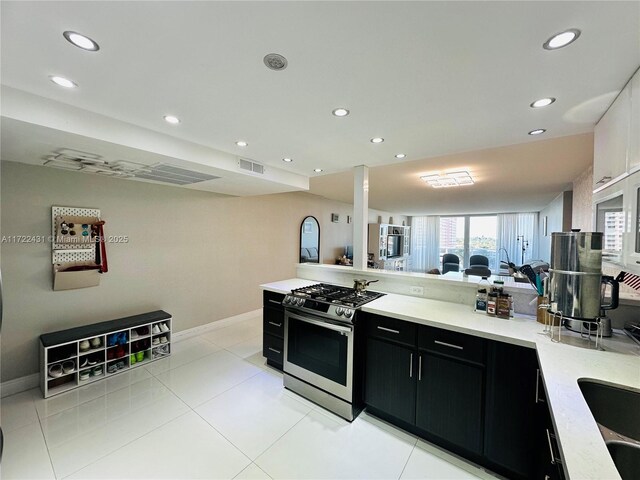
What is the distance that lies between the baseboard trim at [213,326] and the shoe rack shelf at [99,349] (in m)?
0.45

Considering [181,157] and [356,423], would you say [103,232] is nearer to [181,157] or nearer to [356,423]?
[181,157]

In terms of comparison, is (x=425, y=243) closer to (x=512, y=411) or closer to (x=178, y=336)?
(x=178, y=336)

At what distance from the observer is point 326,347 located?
2.21 m

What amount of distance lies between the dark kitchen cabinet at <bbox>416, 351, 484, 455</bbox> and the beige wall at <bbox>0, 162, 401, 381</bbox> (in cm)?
331

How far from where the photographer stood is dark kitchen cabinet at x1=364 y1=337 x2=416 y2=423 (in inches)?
73.9

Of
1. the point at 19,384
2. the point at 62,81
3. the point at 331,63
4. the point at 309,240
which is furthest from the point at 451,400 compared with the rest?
the point at 309,240

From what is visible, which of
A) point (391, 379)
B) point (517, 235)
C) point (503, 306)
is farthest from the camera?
point (517, 235)

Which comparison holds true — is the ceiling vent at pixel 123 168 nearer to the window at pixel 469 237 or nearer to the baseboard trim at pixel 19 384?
the baseboard trim at pixel 19 384

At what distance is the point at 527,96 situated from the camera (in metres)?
1.50

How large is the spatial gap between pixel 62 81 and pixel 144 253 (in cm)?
Answer: 227

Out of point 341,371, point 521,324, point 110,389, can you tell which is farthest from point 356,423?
point 110,389

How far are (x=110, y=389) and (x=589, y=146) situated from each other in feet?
17.2

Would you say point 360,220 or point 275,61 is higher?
point 275,61

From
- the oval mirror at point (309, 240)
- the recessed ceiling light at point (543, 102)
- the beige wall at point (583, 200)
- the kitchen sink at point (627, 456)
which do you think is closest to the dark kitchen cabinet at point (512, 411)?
the kitchen sink at point (627, 456)
